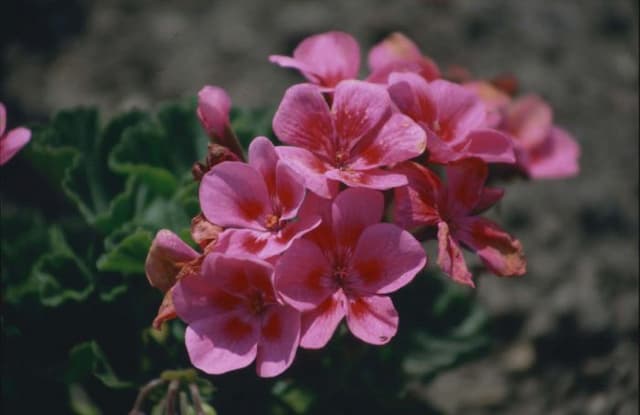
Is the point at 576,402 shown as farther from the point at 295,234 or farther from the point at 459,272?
the point at 295,234

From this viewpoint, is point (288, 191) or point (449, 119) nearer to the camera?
point (288, 191)

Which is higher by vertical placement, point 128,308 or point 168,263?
point 168,263

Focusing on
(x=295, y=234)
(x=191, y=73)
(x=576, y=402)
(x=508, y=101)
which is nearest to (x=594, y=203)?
(x=576, y=402)

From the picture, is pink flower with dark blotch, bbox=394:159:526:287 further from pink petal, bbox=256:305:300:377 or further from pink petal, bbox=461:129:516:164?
pink petal, bbox=256:305:300:377

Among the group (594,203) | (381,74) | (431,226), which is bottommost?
(594,203)

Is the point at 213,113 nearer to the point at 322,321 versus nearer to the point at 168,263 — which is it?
the point at 168,263

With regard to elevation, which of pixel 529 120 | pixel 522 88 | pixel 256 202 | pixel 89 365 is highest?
pixel 256 202

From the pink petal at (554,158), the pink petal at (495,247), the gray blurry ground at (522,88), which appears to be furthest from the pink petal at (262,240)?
the gray blurry ground at (522,88)

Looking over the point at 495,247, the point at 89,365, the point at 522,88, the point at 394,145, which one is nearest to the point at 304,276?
the point at 394,145
